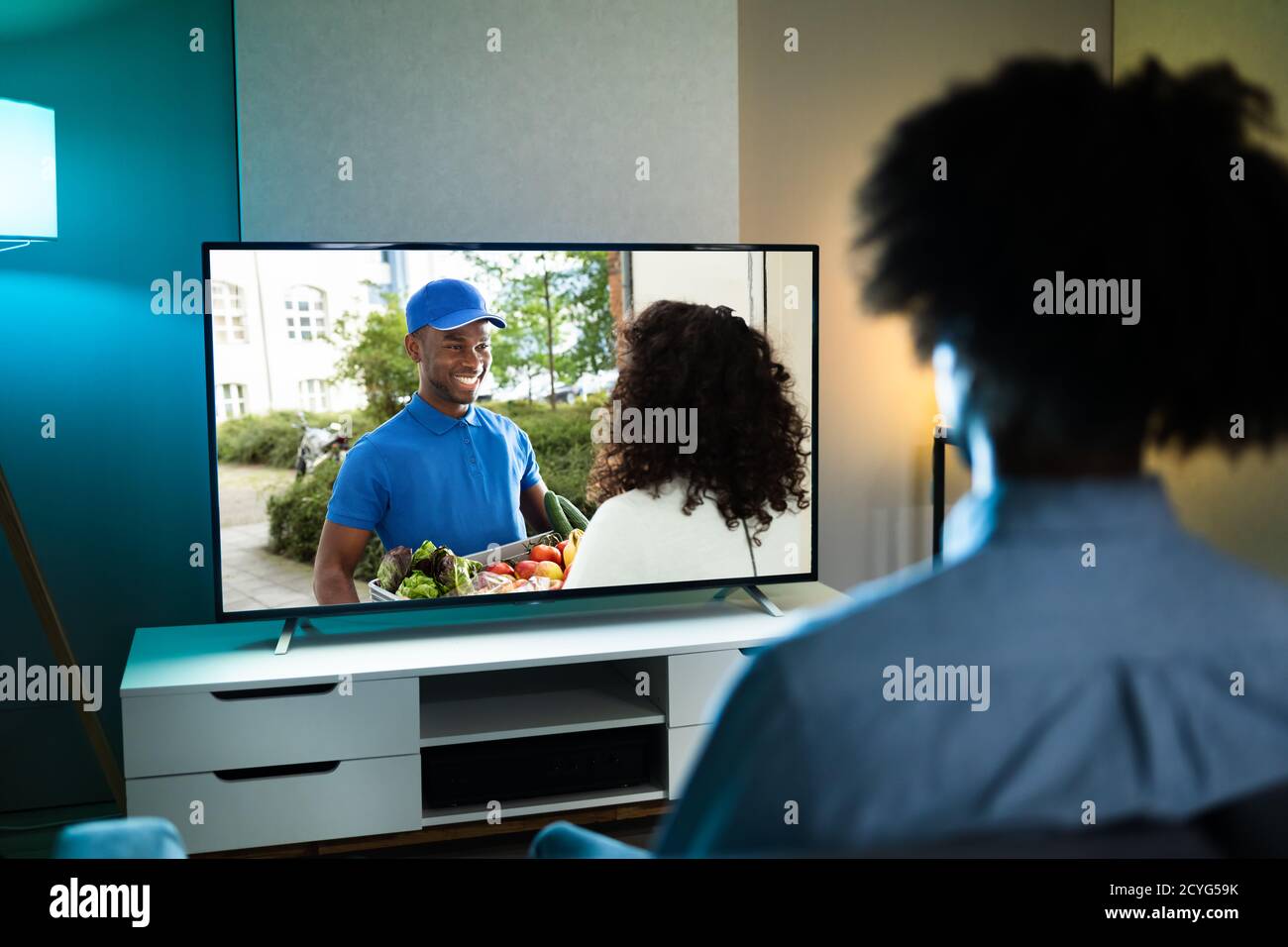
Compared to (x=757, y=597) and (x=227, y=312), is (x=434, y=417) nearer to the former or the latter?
(x=227, y=312)

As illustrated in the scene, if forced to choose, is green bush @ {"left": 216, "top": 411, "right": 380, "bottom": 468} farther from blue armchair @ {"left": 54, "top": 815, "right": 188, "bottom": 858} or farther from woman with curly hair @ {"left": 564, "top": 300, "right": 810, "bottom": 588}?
blue armchair @ {"left": 54, "top": 815, "right": 188, "bottom": 858}

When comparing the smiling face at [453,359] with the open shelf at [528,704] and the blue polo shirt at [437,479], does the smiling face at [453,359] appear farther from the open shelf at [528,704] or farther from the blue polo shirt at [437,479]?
the open shelf at [528,704]

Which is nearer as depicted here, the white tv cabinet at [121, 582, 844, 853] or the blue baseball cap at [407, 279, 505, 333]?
the white tv cabinet at [121, 582, 844, 853]

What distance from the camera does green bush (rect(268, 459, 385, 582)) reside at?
8.50 ft

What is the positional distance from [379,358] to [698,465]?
2.57ft

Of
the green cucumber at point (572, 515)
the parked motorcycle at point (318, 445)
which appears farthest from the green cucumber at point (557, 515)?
the parked motorcycle at point (318, 445)

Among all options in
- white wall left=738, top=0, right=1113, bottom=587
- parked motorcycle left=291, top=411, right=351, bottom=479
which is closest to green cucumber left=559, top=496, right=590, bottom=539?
parked motorcycle left=291, top=411, right=351, bottom=479

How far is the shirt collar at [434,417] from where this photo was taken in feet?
8.55

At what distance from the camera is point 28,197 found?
236 centimetres

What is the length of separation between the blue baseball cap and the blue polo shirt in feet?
0.58

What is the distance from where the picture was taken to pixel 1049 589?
705mm
